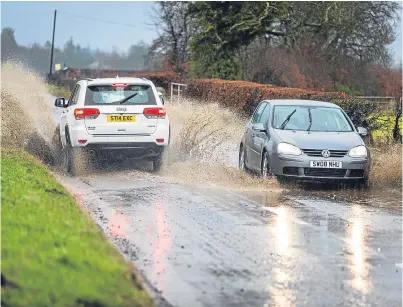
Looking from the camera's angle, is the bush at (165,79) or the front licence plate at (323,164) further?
the bush at (165,79)

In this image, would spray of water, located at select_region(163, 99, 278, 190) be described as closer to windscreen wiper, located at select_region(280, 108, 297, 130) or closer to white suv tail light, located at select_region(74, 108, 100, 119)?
windscreen wiper, located at select_region(280, 108, 297, 130)

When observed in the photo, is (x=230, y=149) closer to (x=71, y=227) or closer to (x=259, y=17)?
(x=71, y=227)

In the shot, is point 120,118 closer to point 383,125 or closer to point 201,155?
point 201,155

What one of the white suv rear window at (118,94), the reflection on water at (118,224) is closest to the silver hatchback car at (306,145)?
the white suv rear window at (118,94)

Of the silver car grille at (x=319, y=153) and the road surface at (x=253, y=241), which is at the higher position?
the silver car grille at (x=319, y=153)

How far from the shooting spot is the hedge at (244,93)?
2945cm

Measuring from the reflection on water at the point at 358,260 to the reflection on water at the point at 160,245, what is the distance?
1.72m

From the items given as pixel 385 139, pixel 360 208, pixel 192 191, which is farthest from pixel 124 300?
pixel 385 139

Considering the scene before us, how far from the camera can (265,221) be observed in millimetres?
12000

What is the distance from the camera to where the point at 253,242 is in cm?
1033

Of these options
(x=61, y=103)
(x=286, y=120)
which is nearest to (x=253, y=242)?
(x=286, y=120)

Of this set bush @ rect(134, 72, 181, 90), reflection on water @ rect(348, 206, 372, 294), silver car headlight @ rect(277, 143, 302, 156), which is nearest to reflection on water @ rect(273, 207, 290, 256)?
reflection on water @ rect(348, 206, 372, 294)

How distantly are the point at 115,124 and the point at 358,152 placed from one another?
4.47 metres

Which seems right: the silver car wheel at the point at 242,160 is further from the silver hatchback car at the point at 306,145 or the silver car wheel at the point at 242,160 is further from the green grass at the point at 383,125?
the green grass at the point at 383,125
